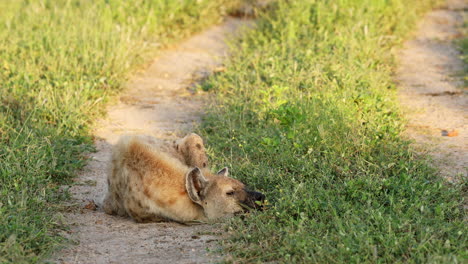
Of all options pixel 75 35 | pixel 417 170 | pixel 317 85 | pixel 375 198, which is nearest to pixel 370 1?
pixel 317 85

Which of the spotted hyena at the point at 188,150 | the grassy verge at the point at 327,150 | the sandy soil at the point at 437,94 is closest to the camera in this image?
the grassy verge at the point at 327,150

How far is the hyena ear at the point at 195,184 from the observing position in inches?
179

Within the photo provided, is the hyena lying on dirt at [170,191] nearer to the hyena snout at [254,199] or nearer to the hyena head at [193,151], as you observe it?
the hyena snout at [254,199]

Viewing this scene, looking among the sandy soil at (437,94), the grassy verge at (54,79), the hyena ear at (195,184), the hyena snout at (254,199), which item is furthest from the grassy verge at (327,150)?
the grassy verge at (54,79)

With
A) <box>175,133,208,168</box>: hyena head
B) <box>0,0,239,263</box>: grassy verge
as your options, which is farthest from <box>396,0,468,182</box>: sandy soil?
<box>0,0,239,263</box>: grassy verge

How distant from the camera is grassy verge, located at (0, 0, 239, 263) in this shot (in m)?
4.44

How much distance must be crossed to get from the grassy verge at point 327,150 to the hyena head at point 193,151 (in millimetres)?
253

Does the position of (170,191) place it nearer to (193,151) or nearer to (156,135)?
(193,151)

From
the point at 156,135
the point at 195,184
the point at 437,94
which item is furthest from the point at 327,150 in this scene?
the point at 437,94

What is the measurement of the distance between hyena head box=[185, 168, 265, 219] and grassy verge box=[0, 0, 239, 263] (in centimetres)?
97

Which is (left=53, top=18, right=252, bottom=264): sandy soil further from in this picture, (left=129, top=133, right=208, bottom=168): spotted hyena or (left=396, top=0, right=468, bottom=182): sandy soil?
(left=396, top=0, right=468, bottom=182): sandy soil

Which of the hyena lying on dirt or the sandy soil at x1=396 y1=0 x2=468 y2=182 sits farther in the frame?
the sandy soil at x1=396 y1=0 x2=468 y2=182

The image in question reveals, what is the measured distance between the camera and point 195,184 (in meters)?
4.59

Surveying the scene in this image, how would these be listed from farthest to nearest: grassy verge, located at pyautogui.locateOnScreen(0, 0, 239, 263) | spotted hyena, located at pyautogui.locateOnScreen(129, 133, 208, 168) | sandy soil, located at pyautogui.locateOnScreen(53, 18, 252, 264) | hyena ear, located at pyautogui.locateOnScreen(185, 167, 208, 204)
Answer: spotted hyena, located at pyautogui.locateOnScreen(129, 133, 208, 168)
hyena ear, located at pyautogui.locateOnScreen(185, 167, 208, 204)
grassy verge, located at pyautogui.locateOnScreen(0, 0, 239, 263)
sandy soil, located at pyautogui.locateOnScreen(53, 18, 252, 264)
